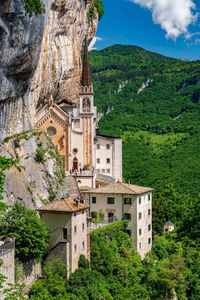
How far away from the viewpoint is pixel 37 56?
40156mm

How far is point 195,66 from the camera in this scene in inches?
6954

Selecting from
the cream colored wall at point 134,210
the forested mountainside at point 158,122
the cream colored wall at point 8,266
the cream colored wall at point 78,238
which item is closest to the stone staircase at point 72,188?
the cream colored wall at point 134,210

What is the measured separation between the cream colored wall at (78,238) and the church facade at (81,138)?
62.4 feet

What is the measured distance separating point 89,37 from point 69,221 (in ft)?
119

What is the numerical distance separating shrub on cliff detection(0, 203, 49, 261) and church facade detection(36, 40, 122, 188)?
21687mm

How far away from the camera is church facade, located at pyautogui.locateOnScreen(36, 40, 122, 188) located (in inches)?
2389

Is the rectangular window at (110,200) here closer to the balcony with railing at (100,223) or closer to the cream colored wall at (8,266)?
the balcony with railing at (100,223)

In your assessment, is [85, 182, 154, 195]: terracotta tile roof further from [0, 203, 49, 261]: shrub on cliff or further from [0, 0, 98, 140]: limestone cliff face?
[0, 203, 49, 261]: shrub on cliff

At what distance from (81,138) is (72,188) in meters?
11.3

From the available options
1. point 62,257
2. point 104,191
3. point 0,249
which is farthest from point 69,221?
point 104,191

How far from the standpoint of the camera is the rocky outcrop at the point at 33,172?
40594 millimetres

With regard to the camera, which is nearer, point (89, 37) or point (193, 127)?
point (89, 37)

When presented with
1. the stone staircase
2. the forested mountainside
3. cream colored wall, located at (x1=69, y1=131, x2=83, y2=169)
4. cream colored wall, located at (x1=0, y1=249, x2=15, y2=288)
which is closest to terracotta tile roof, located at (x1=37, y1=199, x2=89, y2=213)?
cream colored wall, located at (x1=0, y1=249, x2=15, y2=288)

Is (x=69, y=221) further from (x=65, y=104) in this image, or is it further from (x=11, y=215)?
(x=65, y=104)
